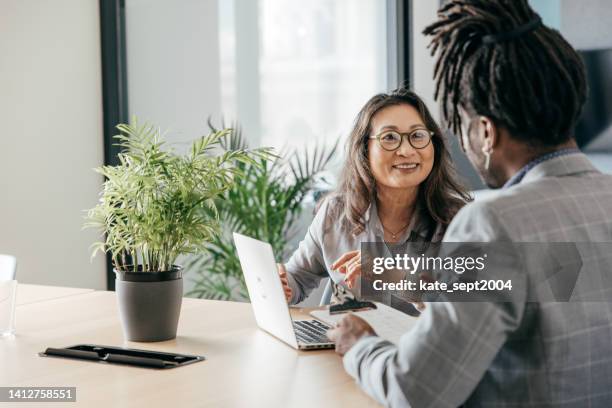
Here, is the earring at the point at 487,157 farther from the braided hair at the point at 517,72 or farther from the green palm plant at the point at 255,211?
the green palm plant at the point at 255,211

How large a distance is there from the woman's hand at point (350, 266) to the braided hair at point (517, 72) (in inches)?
37.9

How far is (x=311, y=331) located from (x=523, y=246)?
887 millimetres

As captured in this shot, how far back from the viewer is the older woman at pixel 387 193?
2443 mm

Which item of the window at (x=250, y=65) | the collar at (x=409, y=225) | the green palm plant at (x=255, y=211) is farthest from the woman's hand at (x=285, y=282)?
the window at (x=250, y=65)

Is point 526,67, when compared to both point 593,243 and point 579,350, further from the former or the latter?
point 579,350

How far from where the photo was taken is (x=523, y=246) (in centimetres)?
109

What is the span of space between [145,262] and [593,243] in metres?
1.08

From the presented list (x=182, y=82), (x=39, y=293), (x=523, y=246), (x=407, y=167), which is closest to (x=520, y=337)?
(x=523, y=246)

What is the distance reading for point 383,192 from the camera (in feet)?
8.31

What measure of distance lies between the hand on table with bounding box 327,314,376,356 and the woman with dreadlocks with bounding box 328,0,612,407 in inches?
2.9

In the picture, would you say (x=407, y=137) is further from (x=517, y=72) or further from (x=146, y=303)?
(x=517, y=72)

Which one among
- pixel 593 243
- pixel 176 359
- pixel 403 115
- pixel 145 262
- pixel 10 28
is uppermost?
pixel 10 28

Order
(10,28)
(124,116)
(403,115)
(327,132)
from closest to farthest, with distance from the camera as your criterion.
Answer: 1. (403,115)
2. (10,28)
3. (124,116)
4. (327,132)

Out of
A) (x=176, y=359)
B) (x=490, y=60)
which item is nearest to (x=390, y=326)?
(x=176, y=359)
